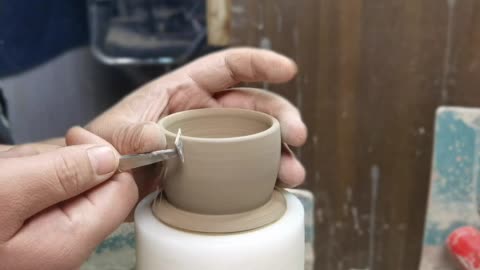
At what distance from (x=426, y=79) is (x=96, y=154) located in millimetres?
930

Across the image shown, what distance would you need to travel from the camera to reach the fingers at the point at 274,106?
774mm

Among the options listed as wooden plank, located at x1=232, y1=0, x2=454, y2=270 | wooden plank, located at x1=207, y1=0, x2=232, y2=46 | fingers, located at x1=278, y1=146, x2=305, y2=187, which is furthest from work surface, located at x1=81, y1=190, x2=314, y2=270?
wooden plank, located at x1=207, y1=0, x2=232, y2=46

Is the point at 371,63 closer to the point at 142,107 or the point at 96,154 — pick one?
the point at 142,107

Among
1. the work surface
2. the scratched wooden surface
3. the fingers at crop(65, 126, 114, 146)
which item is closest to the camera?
the fingers at crop(65, 126, 114, 146)

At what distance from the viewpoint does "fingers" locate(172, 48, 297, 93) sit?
817mm

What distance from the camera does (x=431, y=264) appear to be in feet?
4.00

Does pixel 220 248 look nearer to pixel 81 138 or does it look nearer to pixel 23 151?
pixel 81 138

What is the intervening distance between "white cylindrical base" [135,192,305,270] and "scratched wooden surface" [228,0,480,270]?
73 centimetres

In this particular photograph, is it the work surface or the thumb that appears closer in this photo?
the thumb

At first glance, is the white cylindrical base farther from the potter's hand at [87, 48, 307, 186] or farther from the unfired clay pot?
the potter's hand at [87, 48, 307, 186]

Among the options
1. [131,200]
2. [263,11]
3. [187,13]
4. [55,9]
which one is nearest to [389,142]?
[263,11]

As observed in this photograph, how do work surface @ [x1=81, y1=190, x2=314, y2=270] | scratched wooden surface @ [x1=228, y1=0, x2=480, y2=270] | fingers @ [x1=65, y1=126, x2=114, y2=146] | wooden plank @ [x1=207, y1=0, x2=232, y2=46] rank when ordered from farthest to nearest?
1. wooden plank @ [x1=207, y1=0, x2=232, y2=46]
2. scratched wooden surface @ [x1=228, y1=0, x2=480, y2=270]
3. work surface @ [x1=81, y1=190, x2=314, y2=270]
4. fingers @ [x1=65, y1=126, x2=114, y2=146]

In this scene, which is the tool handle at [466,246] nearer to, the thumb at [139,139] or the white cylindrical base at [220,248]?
the white cylindrical base at [220,248]

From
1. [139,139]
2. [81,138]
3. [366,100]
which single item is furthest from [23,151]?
[366,100]
